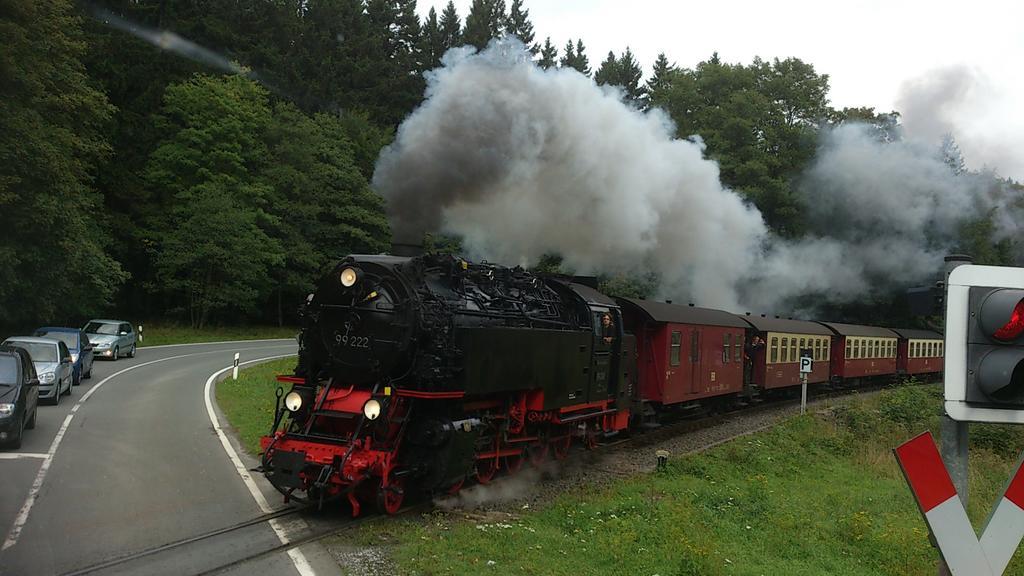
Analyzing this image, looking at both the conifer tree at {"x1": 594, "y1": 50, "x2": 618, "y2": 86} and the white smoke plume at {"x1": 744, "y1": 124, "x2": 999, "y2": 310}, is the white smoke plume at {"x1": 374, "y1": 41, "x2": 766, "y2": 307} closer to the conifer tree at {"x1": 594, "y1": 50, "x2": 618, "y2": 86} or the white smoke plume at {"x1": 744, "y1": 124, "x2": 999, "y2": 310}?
the white smoke plume at {"x1": 744, "y1": 124, "x2": 999, "y2": 310}

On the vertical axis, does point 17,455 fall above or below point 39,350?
→ below

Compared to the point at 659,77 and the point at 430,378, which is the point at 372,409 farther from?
the point at 659,77

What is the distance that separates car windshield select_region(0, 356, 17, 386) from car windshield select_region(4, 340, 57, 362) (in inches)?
176

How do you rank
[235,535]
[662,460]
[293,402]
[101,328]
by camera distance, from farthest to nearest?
[101,328], [662,460], [293,402], [235,535]

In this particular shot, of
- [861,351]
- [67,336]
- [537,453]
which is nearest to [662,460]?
[537,453]

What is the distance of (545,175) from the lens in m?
16.0

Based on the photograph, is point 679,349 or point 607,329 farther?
point 679,349

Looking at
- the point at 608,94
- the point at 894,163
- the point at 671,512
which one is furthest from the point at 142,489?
the point at 894,163

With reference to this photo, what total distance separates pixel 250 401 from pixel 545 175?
26.6ft

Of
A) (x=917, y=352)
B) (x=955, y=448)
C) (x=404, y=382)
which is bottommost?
(x=404, y=382)

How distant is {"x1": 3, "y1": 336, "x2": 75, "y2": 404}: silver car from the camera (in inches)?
593

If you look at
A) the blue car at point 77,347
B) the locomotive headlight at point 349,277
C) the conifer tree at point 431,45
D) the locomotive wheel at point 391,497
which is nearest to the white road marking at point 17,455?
the locomotive headlight at point 349,277

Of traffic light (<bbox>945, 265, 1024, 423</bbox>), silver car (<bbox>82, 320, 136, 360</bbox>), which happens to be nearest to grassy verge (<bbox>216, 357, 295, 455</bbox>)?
silver car (<bbox>82, 320, 136, 360</bbox>)

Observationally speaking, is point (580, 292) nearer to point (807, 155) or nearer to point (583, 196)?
point (583, 196)
